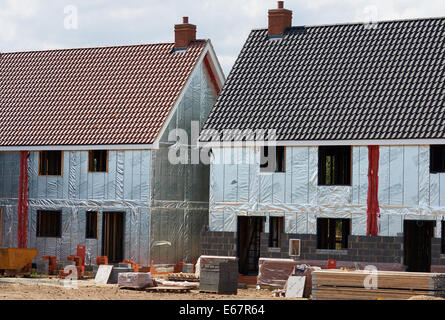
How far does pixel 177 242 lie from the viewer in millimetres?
39031

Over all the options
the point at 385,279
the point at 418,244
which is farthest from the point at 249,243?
the point at 385,279

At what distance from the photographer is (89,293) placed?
1175 inches

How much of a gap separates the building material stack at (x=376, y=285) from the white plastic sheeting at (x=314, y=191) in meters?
5.05

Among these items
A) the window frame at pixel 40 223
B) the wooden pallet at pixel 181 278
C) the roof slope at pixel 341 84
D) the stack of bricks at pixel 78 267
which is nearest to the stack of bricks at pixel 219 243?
the wooden pallet at pixel 181 278

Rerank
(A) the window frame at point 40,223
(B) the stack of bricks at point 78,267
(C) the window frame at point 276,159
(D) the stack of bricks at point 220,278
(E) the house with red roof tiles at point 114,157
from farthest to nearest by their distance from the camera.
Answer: (A) the window frame at point 40,223, (E) the house with red roof tiles at point 114,157, (C) the window frame at point 276,159, (B) the stack of bricks at point 78,267, (D) the stack of bricks at point 220,278

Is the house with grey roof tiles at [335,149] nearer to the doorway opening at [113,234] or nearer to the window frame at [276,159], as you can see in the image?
the window frame at [276,159]

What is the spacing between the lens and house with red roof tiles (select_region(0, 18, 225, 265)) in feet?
125

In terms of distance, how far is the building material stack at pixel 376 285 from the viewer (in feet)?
93.4

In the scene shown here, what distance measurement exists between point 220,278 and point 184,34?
43.9 ft

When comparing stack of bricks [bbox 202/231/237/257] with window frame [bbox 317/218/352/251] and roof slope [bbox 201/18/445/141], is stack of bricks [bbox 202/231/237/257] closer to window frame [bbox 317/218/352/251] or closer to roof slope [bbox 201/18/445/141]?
window frame [bbox 317/218/352/251]

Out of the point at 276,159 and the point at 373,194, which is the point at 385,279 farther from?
the point at 276,159

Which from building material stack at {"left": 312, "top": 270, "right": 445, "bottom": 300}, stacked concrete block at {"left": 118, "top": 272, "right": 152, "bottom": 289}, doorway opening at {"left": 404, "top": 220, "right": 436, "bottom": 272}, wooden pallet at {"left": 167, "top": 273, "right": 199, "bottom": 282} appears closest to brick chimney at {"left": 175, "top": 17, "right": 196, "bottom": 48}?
wooden pallet at {"left": 167, "top": 273, "right": 199, "bottom": 282}
